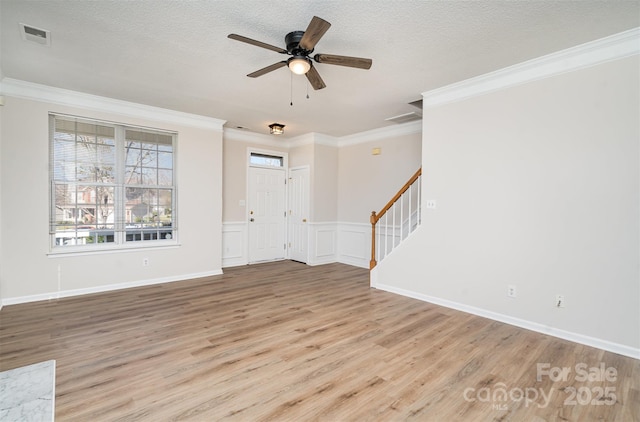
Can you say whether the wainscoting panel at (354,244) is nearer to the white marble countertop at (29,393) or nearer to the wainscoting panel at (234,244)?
the wainscoting panel at (234,244)

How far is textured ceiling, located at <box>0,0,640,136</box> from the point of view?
231 cm

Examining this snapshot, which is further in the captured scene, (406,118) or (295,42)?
(406,118)

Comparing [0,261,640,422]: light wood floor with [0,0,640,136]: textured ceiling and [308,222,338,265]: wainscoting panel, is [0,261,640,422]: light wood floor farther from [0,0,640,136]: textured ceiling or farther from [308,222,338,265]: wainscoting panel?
[0,0,640,136]: textured ceiling

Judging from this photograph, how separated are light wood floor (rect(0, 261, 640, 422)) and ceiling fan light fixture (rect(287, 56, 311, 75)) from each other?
248 cm

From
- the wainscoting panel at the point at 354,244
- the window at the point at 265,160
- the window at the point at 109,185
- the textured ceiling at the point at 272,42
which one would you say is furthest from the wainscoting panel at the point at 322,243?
the textured ceiling at the point at 272,42

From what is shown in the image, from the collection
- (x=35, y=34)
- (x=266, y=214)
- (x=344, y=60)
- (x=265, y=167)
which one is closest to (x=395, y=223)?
(x=266, y=214)

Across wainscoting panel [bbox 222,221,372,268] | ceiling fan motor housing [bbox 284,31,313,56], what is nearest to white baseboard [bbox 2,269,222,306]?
wainscoting panel [bbox 222,221,372,268]

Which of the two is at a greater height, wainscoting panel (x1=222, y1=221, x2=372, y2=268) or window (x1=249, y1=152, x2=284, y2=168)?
window (x1=249, y1=152, x2=284, y2=168)

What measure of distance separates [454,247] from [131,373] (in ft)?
11.6

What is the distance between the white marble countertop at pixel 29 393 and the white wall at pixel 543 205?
3.82 meters

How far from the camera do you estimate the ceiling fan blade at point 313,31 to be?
207cm

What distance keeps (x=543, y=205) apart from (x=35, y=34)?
201 inches

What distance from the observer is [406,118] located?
16.6 ft

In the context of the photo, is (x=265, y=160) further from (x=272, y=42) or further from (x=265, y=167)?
(x=272, y=42)
